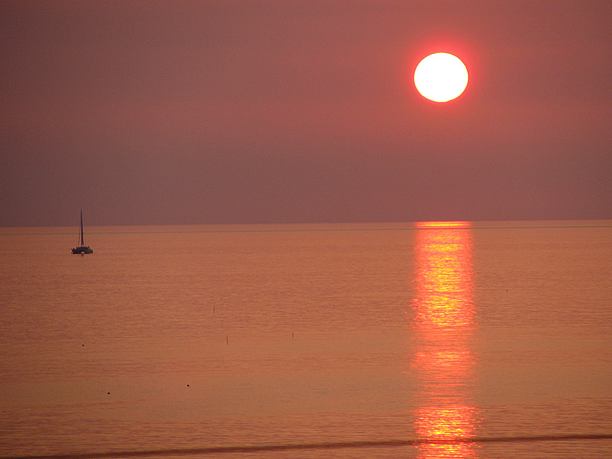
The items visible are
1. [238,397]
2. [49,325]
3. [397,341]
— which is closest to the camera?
[238,397]

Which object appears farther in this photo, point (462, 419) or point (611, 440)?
point (462, 419)

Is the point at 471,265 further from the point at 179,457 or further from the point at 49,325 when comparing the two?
the point at 179,457

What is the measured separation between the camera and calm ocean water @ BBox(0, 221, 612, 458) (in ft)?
62.0

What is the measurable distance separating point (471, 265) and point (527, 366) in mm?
66821

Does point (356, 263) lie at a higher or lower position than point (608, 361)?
higher

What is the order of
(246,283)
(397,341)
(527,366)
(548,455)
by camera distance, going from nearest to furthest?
1. (548,455)
2. (527,366)
3. (397,341)
4. (246,283)

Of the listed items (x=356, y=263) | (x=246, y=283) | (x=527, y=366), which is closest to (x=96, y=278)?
(x=246, y=283)

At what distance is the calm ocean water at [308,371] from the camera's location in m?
18.9

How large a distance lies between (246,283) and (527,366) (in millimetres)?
43005

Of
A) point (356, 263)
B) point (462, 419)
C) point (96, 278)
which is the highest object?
point (356, 263)

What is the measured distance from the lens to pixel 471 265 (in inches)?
3701

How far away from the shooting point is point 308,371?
90.0 ft

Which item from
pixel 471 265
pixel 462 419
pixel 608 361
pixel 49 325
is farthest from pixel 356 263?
pixel 462 419

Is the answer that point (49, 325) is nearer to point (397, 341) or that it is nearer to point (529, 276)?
point (397, 341)
